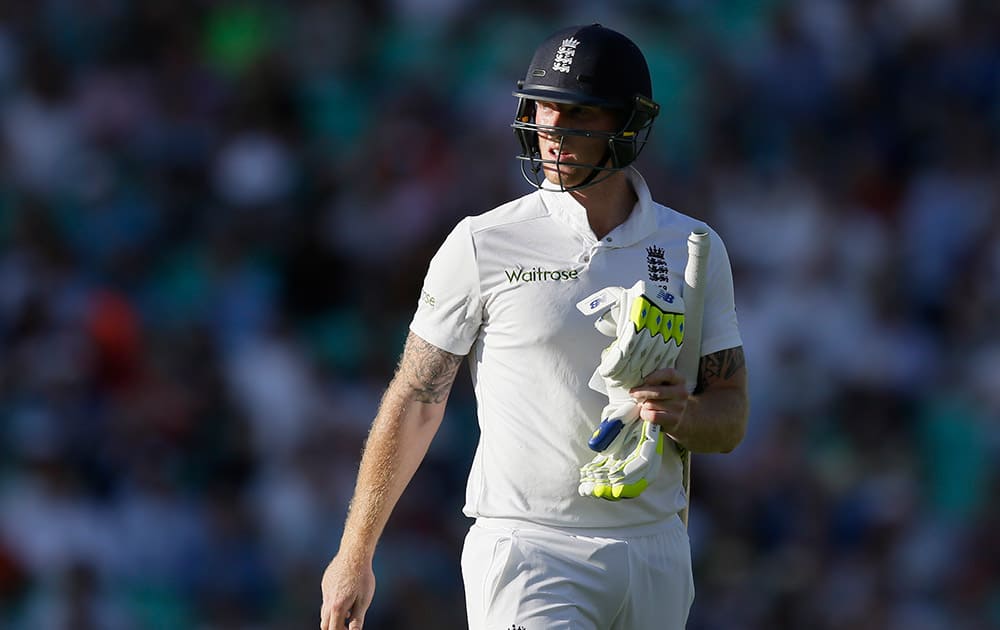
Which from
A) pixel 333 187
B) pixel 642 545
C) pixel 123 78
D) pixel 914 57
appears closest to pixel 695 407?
pixel 642 545

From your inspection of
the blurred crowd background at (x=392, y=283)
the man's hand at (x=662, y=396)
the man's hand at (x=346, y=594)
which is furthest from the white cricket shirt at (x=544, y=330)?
the blurred crowd background at (x=392, y=283)

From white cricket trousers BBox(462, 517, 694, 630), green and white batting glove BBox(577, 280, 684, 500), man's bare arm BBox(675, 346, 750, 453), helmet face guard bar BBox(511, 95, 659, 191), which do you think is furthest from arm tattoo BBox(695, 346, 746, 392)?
helmet face guard bar BBox(511, 95, 659, 191)

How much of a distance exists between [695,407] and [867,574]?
165 inches

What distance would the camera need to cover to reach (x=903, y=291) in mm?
8227

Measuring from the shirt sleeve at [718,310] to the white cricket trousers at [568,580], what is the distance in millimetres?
468

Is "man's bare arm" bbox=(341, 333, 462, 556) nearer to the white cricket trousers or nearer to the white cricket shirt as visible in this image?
the white cricket shirt

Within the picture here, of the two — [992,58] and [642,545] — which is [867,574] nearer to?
[992,58]

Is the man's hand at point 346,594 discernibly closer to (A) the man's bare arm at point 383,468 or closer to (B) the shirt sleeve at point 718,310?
(A) the man's bare arm at point 383,468

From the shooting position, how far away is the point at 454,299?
3.66 m

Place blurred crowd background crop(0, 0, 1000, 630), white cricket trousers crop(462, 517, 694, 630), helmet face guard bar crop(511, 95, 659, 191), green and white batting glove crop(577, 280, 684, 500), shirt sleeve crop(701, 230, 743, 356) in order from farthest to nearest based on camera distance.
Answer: blurred crowd background crop(0, 0, 1000, 630), shirt sleeve crop(701, 230, 743, 356), helmet face guard bar crop(511, 95, 659, 191), white cricket trousers crop(462, 517, 694, 630), green and white batting glove crop(577, 280, 684, 500)

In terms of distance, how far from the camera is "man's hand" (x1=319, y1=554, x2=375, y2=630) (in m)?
3.66

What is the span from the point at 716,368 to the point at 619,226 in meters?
0.40

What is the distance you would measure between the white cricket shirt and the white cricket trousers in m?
0.04

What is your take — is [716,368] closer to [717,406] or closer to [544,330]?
[717,406]
